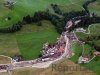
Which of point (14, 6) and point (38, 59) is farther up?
point (14, 6)

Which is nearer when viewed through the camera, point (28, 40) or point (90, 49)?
point (90, 49)

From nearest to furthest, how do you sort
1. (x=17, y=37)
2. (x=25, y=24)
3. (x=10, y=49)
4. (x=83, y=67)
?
(x=83, y=67)
(x=10, y=49)
(x=17, y=37)
(x=25, y=24)

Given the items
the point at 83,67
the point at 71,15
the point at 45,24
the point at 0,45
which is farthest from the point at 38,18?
the point at 83,67

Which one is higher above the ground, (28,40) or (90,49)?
(28,40)

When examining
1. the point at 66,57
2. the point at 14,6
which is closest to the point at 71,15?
the point at 14,6

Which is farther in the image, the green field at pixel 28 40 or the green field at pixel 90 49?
the green field at pixel 28 40

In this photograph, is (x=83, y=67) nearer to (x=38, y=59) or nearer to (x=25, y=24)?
(x=38, y=59)

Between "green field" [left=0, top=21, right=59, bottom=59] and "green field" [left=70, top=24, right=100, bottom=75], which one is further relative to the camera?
"green field" [left=0, top=21, right=59, bottom=59]

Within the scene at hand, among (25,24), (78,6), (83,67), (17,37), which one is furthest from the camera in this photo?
(78,6)

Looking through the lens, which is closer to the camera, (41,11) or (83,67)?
(83,67)
